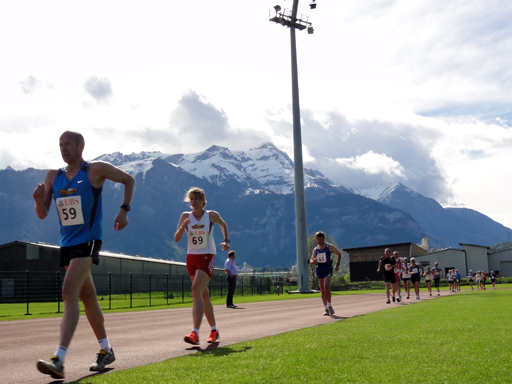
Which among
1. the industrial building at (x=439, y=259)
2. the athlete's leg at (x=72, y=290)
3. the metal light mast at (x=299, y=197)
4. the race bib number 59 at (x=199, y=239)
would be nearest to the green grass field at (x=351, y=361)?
the athlete's leg at (x=72, y=290)

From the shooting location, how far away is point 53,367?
4781 mm

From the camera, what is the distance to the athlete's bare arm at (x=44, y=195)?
5.52 meters

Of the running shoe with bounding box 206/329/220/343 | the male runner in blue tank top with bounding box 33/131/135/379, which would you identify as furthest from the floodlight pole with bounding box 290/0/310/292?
the male runner in blue tank top with bounding box 33/131/135/379

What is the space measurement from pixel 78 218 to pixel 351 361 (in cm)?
305

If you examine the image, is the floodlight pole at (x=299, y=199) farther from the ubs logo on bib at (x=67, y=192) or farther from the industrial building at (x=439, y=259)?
the industrial building at (x=439, y=259)

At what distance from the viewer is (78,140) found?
561cm

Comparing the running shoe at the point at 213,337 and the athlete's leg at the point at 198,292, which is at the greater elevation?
the athlete's leg at the point at 198,292

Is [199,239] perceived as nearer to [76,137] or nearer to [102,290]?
[76,137]

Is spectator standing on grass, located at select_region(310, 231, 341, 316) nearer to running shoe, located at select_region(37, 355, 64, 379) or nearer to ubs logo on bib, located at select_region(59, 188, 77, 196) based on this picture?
ubs logo on bib, located at select_region(59, 188, 77, 196)

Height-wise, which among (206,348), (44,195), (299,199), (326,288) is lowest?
(206,348)

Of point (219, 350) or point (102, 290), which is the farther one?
point (102, 290)

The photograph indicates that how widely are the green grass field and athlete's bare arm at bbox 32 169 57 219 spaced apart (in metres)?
1.76

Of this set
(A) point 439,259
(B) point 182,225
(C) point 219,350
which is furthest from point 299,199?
(A) point 439,259

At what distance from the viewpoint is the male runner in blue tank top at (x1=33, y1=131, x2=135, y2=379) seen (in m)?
5.22
